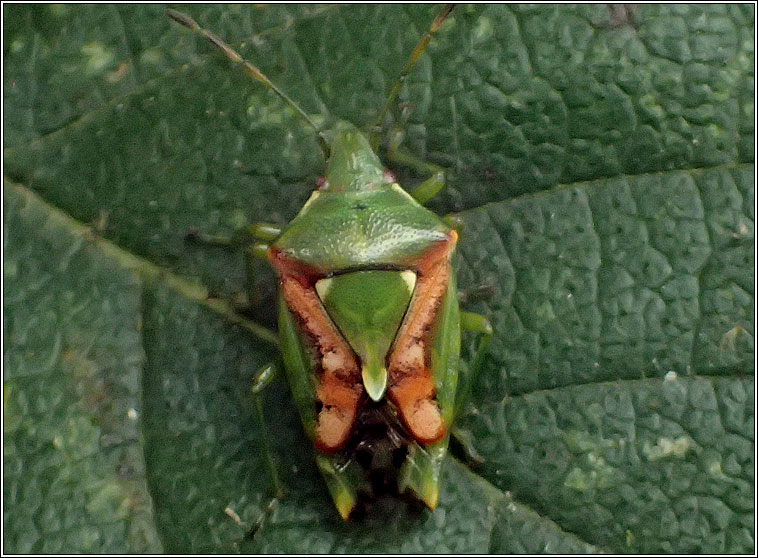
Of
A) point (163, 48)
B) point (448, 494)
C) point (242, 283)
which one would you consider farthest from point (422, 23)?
point (448, 494)

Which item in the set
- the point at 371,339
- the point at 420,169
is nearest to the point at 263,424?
the point at 371,339

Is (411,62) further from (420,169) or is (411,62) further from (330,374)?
(330,374)

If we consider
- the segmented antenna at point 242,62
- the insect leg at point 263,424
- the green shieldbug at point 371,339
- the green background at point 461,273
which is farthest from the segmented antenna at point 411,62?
the insect leg at point 263,424

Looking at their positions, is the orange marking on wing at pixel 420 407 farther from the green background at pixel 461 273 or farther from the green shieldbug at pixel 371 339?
the green background at pixel 461 273

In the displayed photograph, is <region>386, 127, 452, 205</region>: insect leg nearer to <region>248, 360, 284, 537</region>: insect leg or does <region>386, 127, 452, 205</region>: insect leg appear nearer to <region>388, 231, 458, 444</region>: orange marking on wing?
<region>388, 231, 458, 444</region>: orange marking on wing

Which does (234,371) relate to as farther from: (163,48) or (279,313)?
(163,48)
